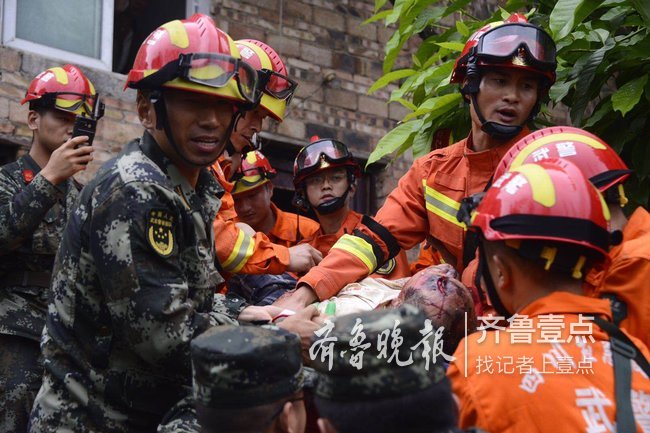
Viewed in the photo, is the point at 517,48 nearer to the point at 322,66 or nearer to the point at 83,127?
the point at 83,127

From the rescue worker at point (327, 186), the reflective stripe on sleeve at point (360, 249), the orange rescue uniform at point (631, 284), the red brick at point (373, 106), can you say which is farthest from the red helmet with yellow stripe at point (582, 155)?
the red brick at point (373, 106)

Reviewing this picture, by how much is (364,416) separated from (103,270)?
116 centimetres

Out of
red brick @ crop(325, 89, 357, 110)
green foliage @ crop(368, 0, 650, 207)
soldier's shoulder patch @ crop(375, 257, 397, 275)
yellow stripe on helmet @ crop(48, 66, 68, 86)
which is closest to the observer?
green foliage @ crop(368, 0, 650, 207)

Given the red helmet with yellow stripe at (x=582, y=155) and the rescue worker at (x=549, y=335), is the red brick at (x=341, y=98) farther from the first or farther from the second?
the rescue worker at (x=549, y=335)

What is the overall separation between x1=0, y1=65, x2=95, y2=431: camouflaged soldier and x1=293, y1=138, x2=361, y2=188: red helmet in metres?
1.67

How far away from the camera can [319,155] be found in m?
5.70

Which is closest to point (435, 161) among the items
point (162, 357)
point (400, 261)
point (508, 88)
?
point (508, 88)

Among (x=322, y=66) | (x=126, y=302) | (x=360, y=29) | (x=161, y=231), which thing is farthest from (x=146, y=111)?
(x=360, y=29)

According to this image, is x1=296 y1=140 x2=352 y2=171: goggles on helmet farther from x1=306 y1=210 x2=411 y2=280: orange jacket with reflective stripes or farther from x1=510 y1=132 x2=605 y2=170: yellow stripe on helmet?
x1=510 y1=132 x2=605 y2=170: yellow stripe on helmet

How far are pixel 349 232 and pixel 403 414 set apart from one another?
3.82m

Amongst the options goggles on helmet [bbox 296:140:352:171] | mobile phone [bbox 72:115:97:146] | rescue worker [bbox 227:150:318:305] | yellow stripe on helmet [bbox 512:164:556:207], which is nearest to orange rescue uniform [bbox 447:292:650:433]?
yellow stripe on helmet [bbox 512:164:556:207]

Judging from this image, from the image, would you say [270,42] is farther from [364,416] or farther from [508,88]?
[364,416]

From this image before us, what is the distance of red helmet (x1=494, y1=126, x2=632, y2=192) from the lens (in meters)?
2.96

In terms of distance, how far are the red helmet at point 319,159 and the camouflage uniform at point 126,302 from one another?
9.28 feet
